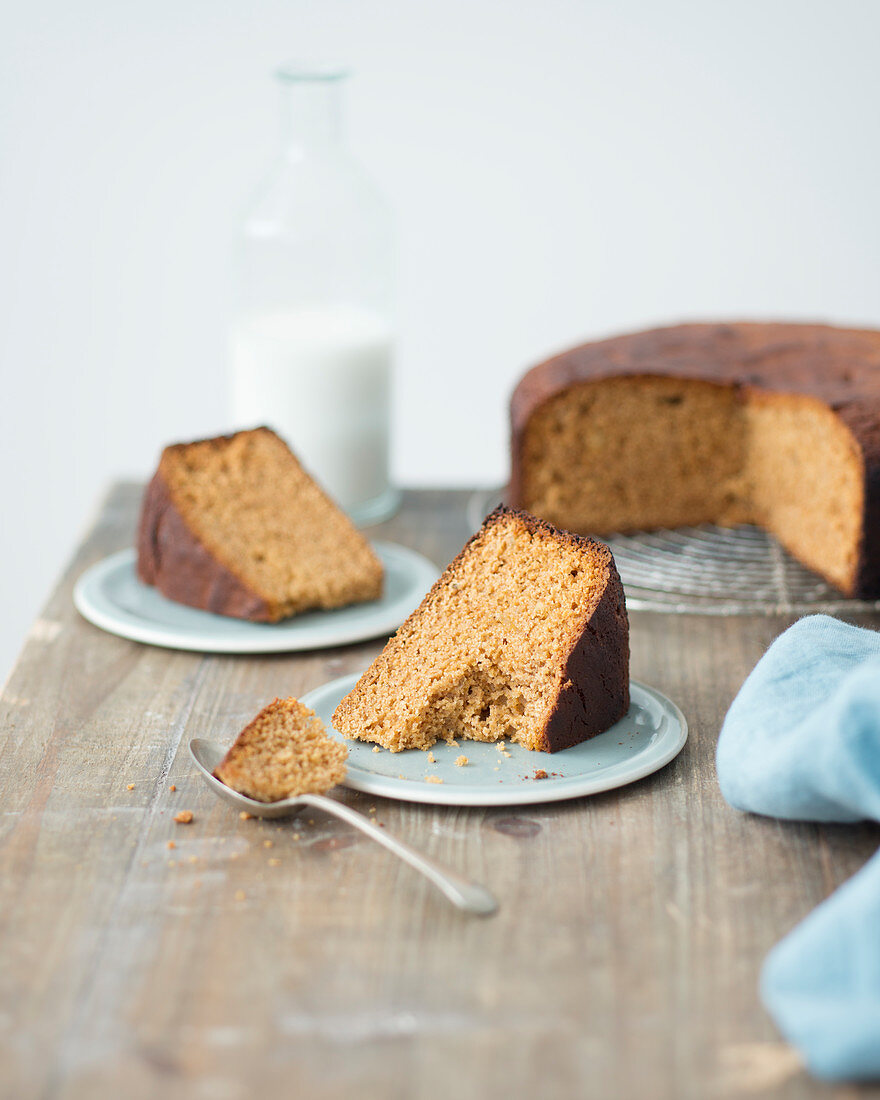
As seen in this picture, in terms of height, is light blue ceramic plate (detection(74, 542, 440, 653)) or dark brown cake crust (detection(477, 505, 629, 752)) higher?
dark brown cake crust (detection(477, 505, 629, 752))

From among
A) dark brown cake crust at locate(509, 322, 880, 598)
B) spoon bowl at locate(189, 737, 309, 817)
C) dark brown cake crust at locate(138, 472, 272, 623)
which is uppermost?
dark brown cake crust at locate(509, 322, 880, 598)

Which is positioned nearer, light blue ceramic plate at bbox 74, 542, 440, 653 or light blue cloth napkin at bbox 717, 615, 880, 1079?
light blue cloth napkin at bbox 717, 615, 880, 1079

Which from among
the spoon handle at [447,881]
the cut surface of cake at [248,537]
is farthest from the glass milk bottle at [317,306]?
the spoon handle at [447,881]

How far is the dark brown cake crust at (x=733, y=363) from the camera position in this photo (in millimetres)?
2961

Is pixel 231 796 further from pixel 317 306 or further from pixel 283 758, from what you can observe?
pixel 317 306

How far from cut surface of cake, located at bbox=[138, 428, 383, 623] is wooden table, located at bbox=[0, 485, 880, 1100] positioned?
1.62 feet

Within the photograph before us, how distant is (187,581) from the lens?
255cm

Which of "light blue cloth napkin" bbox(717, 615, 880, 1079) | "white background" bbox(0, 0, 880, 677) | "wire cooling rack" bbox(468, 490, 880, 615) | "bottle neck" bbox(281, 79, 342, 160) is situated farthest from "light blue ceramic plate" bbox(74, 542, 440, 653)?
"white background" bbox(0, 0, 880, 677)

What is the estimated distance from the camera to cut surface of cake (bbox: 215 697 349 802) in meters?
1.70

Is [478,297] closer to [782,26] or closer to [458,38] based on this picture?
[458,38]

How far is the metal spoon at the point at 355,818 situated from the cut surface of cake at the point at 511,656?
206mm

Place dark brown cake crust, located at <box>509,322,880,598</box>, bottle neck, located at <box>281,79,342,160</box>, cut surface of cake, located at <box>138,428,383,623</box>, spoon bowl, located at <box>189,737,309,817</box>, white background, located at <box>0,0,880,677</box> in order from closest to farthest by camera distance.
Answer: spoon bowl, located at <box>189,737,309,817</box> < cut surface of cake, located at <box>138,428,383,623</box> < dark brown cake crust, located at <box>509,322,880,598</box> < bottle neck, located at <box>281,79,342,160</box> < white background, located at <box>0,0,880,677</box>

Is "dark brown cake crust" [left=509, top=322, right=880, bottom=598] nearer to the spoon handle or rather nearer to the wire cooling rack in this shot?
the wire cooling rack

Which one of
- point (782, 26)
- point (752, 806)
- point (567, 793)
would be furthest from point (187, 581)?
point (782, 26)
